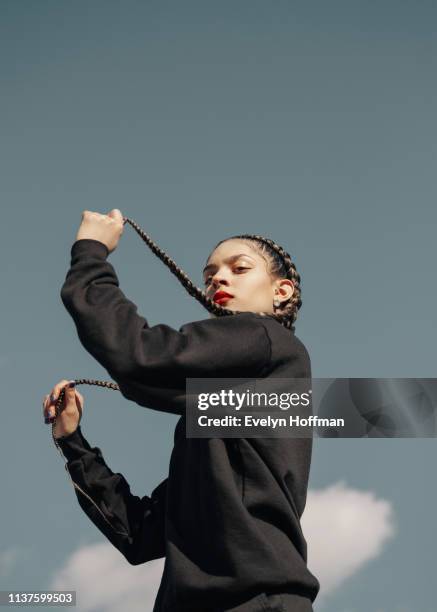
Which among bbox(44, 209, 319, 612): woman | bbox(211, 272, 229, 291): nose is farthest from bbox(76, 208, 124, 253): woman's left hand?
bbox(211, 272, 229, 291): nose

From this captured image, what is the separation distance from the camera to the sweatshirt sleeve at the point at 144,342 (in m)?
3.19

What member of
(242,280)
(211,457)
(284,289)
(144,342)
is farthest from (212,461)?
(284,289)

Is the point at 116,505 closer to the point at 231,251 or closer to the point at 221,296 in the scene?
the point at 221,296

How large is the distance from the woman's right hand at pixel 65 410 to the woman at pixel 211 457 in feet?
2.28

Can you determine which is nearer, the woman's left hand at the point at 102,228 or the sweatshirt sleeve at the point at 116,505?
the woman's left hand at the point at 102,228

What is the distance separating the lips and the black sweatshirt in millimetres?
309

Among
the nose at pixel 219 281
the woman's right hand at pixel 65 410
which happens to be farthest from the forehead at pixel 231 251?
the woman's right hand at pixel 65 410

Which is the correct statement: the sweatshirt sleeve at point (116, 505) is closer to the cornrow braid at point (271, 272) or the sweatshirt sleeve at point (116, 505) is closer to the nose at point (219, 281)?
the cornrow braid at point (271, 272)

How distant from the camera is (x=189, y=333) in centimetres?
336

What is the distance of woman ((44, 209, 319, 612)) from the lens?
10.0 feet

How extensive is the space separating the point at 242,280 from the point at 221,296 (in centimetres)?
15

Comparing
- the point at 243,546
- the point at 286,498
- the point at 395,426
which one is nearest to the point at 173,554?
the point at 243,546

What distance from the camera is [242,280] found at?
3982 mm

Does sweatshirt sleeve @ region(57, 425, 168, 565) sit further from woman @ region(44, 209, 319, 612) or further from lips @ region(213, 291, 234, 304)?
lips @ region(213, 291, 234, 304)
